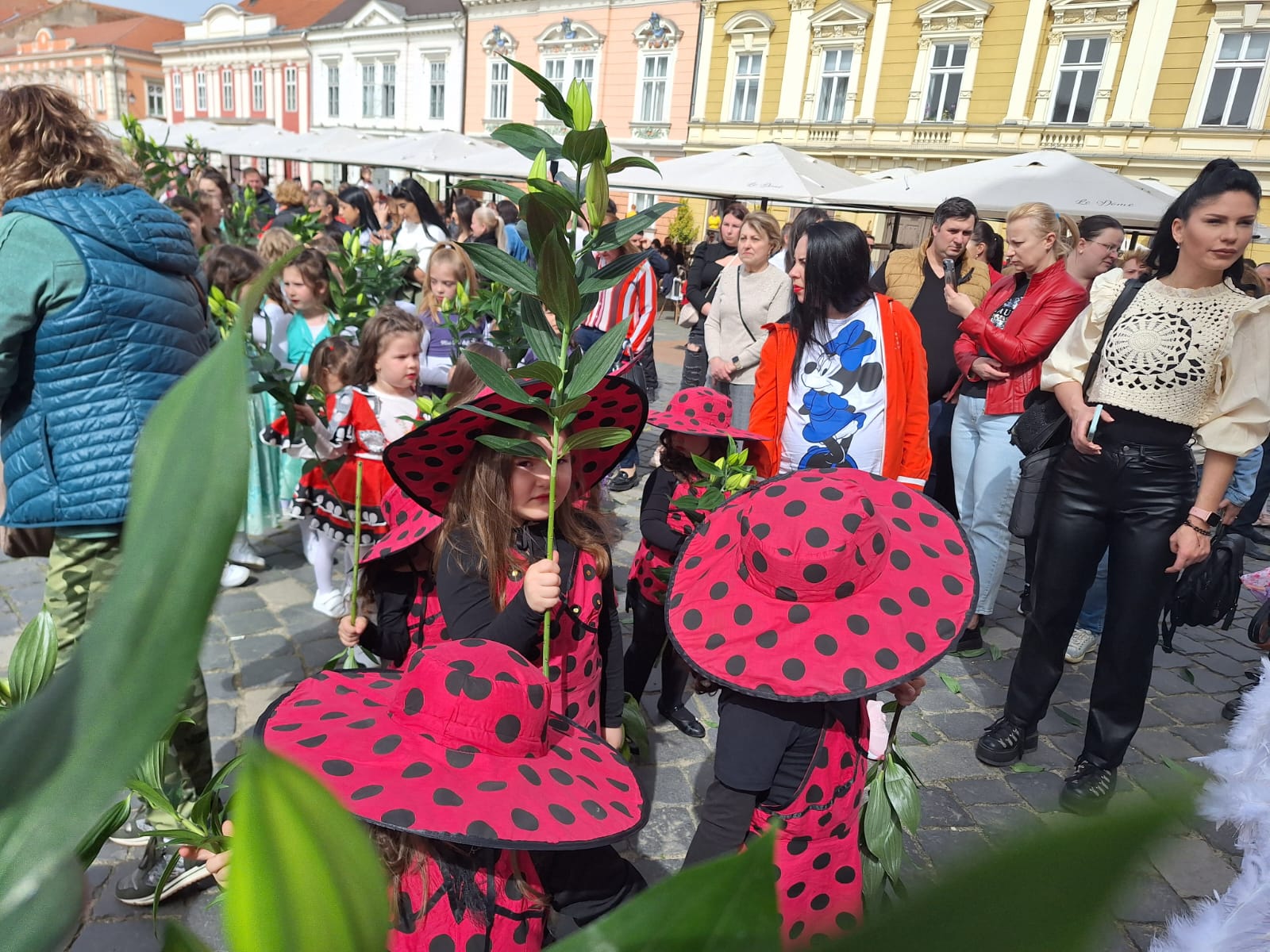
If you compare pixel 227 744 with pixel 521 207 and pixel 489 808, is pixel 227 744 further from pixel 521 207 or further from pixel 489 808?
pixel 521 207

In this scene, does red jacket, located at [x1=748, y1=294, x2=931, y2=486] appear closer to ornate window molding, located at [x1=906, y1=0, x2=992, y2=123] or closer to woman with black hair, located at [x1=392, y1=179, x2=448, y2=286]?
woman with black hair, located at [x1=392, y1=179, x2=448, y2=286]

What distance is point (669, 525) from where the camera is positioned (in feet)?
10.2

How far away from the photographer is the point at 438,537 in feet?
7.14

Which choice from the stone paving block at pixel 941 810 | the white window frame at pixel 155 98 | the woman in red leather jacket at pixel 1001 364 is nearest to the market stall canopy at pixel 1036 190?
the woman in red leather jacket at pixel 1001 364

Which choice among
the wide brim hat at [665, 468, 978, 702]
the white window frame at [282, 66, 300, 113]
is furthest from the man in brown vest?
the white window frame at [282, 66, 300, 113]

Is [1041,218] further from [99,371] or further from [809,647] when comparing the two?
[99,371]

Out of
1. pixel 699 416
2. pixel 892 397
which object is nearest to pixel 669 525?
pixel 699 416

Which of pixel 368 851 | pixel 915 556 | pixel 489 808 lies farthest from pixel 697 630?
pixel 368 851

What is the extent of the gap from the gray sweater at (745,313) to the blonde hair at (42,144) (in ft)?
11.5

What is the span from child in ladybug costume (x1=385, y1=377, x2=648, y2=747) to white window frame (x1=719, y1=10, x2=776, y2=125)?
22.6m

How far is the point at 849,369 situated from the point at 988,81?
62.9 feet

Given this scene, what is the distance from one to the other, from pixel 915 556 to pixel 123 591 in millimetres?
1829

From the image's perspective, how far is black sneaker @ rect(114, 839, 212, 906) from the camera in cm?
222

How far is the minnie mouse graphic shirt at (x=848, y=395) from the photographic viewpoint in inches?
117
